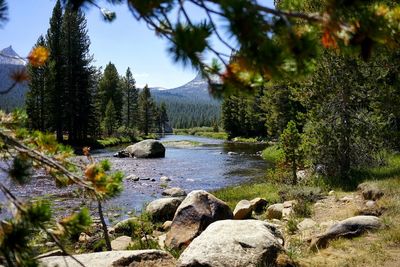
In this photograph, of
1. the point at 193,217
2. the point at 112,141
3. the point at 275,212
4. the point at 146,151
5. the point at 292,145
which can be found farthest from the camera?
the point at 112,141

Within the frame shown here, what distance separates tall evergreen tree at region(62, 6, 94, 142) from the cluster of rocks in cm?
3759

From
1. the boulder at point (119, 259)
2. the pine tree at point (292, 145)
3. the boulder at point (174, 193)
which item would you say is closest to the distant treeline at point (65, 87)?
the boulder at point (174, 193)

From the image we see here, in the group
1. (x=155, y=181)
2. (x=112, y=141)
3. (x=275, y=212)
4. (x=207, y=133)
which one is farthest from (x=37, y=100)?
(x=207, y=133)

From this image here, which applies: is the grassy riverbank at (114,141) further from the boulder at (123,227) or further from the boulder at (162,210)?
the boulder at (123,227)

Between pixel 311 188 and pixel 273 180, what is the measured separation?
4.53m

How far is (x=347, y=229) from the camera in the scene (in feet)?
27.5

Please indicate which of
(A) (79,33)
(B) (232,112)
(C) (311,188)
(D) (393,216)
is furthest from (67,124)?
(D) (393,216)

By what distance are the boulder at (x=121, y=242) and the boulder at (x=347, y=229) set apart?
468cm

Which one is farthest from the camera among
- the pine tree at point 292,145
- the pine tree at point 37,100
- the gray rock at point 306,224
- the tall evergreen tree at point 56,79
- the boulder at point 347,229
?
the tall evergreen tree at point 56,79

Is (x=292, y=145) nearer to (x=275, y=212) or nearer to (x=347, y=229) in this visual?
(x=275, y=212)

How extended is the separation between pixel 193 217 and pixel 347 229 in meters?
3.56

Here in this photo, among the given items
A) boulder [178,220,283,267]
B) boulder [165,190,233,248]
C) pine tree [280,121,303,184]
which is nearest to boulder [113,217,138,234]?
boulder [165,190,233,248]

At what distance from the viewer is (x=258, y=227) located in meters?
7.61

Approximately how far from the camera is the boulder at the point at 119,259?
21.0 ft
